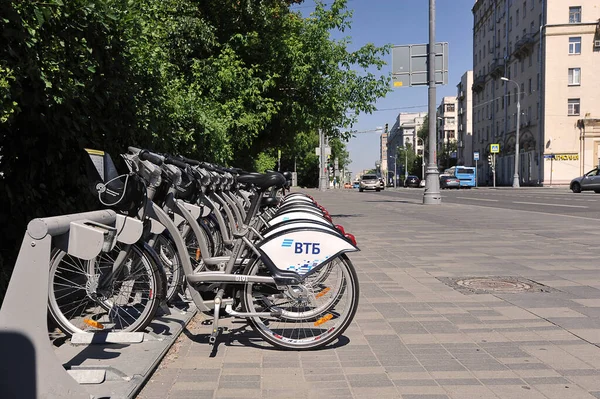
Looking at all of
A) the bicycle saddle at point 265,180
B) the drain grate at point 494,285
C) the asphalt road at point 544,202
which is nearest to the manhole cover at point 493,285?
the drain grate at point 494,285

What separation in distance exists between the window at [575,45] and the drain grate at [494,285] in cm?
5445

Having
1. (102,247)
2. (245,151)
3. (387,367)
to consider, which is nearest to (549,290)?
(387,367)

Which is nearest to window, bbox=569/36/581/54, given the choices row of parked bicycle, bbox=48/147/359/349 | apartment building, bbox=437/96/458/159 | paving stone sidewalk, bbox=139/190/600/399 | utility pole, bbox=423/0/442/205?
utility pole, bbox=423/0/442/205

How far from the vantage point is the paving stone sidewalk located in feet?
11.2

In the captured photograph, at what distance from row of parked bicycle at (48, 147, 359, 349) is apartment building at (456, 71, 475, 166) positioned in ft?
284

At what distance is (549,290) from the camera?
604 cm

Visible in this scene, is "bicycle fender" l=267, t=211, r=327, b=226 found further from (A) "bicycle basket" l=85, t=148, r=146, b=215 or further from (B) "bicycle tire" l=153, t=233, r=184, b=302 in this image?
(A) "bicycle basket" l=85, t=148, r=146, b=215

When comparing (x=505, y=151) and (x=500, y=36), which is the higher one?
(x=500, y=36)

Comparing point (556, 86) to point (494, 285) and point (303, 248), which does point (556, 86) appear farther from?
point (303, 248)

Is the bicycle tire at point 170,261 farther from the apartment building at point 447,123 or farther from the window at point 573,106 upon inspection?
the apartment building at point 447,123

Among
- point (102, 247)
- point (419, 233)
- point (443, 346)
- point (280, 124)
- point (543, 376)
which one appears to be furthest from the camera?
point (280, 124)

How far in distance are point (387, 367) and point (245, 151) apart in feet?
44.8

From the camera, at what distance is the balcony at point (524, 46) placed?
2239 inches

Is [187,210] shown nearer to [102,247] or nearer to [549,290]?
[102,247]
